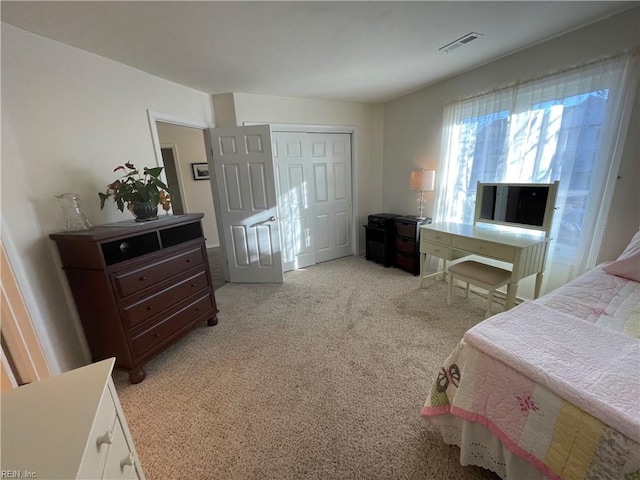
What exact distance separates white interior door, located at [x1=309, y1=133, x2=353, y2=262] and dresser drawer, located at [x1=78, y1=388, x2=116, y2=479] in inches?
129

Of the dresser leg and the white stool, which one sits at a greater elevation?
the white stool

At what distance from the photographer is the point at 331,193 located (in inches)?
156

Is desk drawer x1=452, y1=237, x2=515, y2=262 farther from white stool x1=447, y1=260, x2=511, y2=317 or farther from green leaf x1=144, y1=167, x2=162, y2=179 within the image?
green leaf x1=144, y1=167, x2=162, y2=179

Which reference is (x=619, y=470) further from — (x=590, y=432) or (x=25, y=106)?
(x=25, y=106)

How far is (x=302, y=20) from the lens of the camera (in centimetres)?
164

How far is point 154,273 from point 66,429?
1.40m

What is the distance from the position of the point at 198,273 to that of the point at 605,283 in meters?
2.89

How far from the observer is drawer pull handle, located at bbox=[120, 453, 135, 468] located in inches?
32.6

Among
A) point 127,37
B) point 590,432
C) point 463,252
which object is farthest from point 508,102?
point 127,37

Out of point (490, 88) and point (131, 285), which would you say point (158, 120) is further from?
point (490, 88)

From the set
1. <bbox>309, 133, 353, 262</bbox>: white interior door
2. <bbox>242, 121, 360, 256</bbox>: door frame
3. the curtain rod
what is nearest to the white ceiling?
the curtain rod

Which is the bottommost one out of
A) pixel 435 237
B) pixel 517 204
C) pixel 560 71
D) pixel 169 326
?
pixel 169 326

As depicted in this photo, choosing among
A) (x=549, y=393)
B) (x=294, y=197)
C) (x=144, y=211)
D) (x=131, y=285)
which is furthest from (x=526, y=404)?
(x=294, y=197)

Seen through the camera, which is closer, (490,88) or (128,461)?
(128,461)
